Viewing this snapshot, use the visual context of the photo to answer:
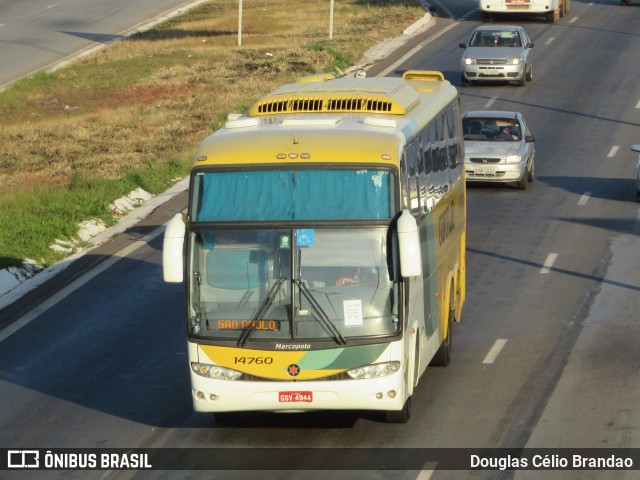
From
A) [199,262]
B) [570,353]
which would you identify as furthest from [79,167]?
[199,262]

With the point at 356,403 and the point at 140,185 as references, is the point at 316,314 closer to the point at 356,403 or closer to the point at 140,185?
the point at 356,403

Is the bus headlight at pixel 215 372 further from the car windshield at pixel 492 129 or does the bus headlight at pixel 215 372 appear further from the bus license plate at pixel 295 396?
the car windshield at pixel 492 129

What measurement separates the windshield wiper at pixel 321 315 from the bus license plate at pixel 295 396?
1.98 feet

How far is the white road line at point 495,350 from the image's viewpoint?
18.9 m

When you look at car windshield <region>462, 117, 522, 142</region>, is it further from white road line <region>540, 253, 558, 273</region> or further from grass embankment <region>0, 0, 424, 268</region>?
white road line <region>540, 253, 558, 273</region>

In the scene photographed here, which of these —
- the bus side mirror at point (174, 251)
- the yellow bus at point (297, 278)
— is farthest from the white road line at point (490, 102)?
the bus side mirror at point (174, 251)

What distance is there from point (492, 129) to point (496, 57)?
12.3m

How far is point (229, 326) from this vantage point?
14859mm

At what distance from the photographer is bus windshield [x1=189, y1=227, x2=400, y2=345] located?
48.4ft

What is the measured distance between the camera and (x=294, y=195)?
1488 centimetres

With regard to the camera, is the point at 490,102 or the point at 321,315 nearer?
the point at 321,315

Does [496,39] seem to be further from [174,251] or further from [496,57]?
[174,251]

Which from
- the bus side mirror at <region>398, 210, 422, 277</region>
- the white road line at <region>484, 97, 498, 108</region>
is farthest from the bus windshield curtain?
the white road line at <region>484, 97, 498, 108</region>

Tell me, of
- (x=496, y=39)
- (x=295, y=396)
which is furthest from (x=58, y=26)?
(x=295, y=396)
